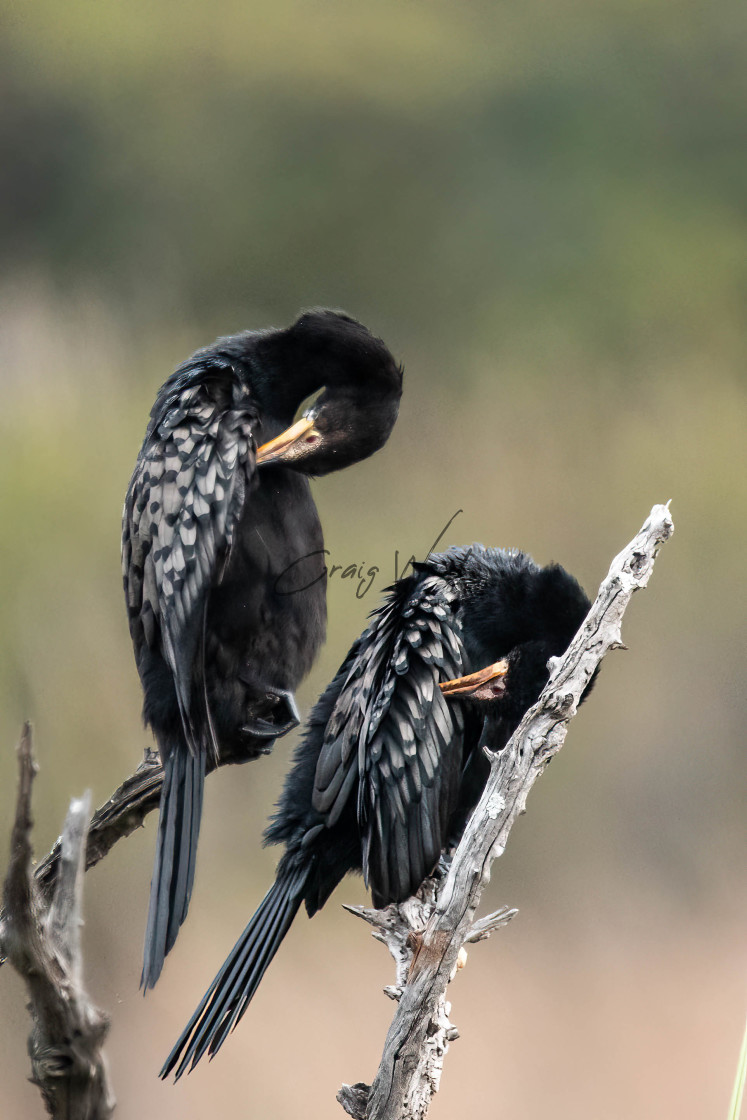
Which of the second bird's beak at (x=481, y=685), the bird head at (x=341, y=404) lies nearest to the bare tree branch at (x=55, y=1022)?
the second bird's beak at (x=481, y=685)

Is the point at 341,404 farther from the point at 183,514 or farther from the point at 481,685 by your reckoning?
the point at 481,685

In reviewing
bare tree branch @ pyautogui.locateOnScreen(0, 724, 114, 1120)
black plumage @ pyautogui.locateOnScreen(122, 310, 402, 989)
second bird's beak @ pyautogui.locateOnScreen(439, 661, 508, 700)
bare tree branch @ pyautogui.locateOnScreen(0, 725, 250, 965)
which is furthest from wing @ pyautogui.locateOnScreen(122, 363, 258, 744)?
bare tree branch @ pyautogui.locateOnScreen(0, 724, 114, 1120)

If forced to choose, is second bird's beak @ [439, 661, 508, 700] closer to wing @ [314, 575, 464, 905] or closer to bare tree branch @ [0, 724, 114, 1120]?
wing @ [314, 575, 464, 905]

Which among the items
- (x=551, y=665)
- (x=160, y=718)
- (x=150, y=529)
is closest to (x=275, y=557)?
(x=150, y=529)

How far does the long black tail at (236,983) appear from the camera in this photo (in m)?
1.33

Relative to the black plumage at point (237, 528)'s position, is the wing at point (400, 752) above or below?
below

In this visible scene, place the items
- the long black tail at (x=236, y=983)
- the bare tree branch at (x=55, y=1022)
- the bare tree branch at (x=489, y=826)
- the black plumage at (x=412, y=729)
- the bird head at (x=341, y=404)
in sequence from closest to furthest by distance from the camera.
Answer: the bare tree branch at (x=55, y=1022) < the bare tree branch at (x=489, y=826) < the long black tail at (x=236, y=983) < the black plumage at (x=412, y=729) < the bird head at (x=341, y=404)

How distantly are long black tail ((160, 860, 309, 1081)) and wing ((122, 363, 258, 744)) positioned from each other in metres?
0.27

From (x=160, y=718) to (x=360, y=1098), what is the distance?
0.61 meters

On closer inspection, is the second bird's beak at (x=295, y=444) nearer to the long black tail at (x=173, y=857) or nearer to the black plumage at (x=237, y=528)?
the black plumage at (x=237, y=528)

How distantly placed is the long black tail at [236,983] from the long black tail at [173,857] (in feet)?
0.28

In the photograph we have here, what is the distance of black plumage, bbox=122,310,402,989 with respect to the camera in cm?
155

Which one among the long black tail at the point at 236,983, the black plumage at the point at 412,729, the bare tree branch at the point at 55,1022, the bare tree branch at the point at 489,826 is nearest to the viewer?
the bare tree branch at the point at 55,1022

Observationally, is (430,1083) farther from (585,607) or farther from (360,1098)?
(585,607)
